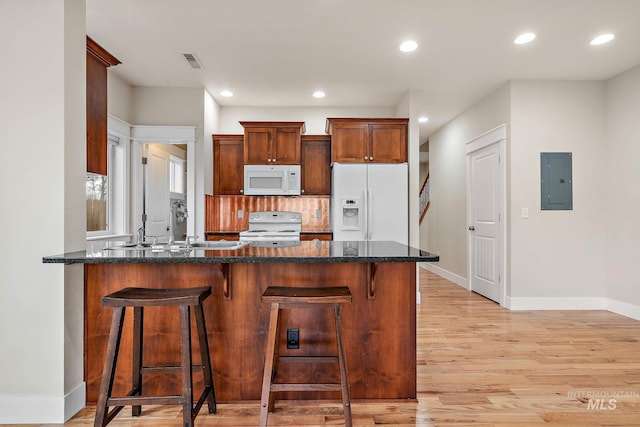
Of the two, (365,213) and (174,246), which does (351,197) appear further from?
(174,246)

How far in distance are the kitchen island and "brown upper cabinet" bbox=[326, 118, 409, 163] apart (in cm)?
270

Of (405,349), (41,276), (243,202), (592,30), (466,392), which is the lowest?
(466,392)

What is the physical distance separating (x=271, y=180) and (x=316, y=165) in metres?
0.66

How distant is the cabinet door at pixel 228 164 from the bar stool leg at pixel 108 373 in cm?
345

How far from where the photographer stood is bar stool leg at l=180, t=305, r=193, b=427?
5.60ft

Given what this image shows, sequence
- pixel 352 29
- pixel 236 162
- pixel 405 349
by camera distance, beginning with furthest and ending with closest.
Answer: pixel 236 162, pixel 352 29, pixel 405 349

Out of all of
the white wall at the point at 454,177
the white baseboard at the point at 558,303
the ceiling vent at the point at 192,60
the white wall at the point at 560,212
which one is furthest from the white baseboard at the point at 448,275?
the ceiling vent at the point at 192,60

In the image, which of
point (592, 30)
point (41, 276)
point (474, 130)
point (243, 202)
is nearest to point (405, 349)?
point (41, 276)

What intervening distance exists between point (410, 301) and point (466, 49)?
2.67 meters

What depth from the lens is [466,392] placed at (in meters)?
2.32

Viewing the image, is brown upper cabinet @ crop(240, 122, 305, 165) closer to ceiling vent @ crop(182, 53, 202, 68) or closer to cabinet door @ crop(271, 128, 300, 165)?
cabinet door @ crop(271, 128, 300, 165)

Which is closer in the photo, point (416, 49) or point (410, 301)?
point (410, 301)

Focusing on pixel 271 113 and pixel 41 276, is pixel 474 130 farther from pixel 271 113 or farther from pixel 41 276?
pixel 41 276

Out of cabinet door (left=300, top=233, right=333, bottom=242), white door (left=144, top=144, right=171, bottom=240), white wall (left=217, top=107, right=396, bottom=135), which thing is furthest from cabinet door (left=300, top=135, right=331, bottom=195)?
white door (left=144, top=144, right=171, bottom=240)
